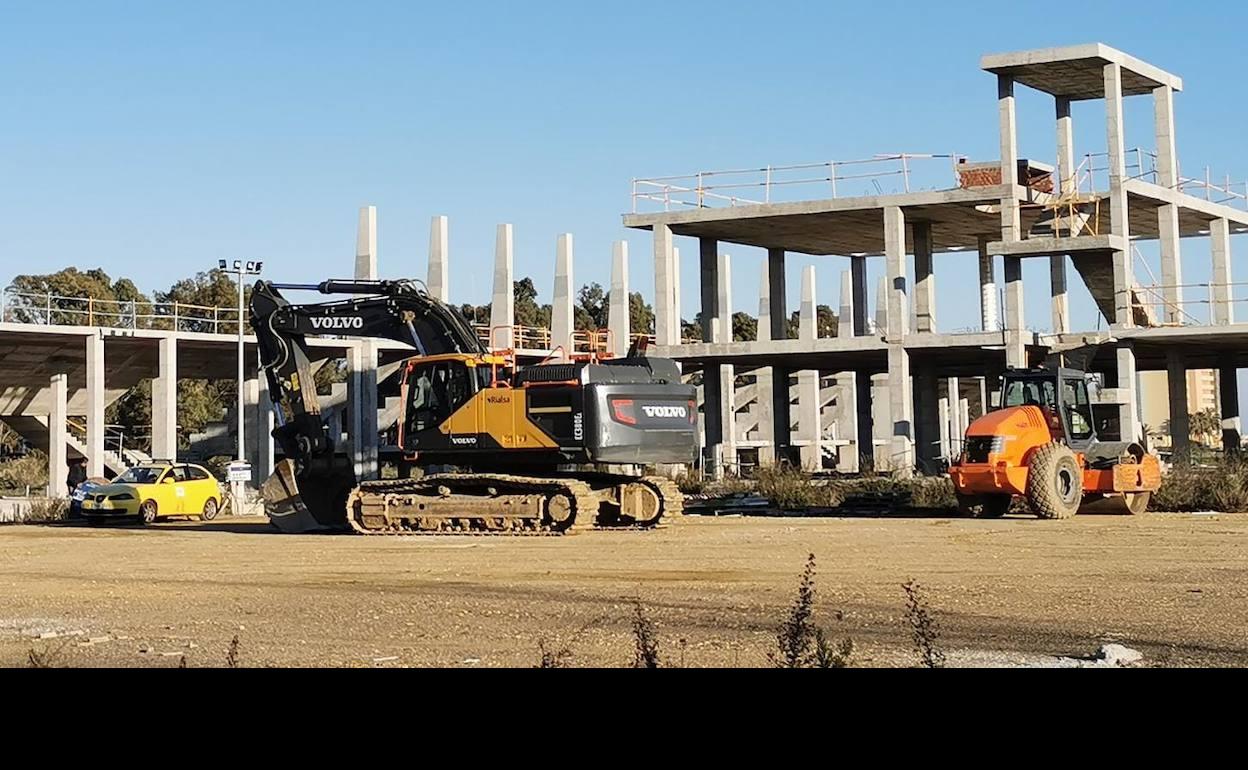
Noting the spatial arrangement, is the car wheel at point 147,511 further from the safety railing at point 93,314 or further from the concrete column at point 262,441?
the concrete column at point 262,441

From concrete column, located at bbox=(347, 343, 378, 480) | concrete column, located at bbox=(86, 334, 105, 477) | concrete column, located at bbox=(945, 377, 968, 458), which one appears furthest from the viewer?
concrete column, located at bbox=(945, 377, 968, 458)

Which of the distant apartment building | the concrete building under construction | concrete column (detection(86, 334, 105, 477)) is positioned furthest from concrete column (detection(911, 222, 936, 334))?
the distant apartment building

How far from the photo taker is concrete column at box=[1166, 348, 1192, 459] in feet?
150

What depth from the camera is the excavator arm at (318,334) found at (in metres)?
27.1

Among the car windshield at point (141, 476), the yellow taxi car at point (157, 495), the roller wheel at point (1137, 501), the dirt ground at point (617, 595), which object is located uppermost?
the car windshield at point (141, 476)

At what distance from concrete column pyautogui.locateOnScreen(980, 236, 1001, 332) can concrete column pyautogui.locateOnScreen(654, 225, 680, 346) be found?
9.44 m

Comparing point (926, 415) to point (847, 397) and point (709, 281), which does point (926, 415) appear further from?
point (847, 397)

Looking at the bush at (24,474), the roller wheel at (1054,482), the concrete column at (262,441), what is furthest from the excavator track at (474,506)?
the bush at (24,474)

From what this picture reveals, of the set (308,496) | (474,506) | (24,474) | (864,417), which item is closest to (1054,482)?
(474,506)

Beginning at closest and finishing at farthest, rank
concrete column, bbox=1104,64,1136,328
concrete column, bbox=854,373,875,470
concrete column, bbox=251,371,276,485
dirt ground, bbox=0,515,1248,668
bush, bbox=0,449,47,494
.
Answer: dirt ground, bbox=0,515,1248,668
concrete column, bbox=1104,64,1136,328
concrete column, bbox=251,371,276,485
concrete column, bbox=854,373,875,470
bush, bbox=0,449,47,494

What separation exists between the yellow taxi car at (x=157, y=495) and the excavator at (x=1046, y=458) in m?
17.2

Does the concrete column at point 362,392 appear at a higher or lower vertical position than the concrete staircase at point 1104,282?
lower

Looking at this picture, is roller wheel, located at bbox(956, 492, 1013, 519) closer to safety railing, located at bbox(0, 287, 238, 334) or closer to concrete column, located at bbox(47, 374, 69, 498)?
safety railing, located at bbox(0, 287, 238, 334)
